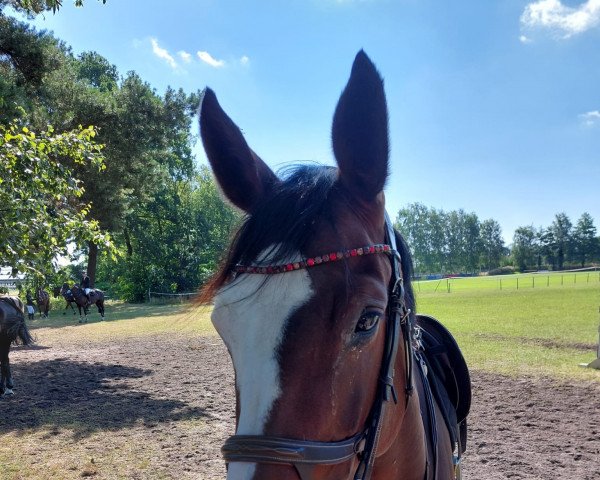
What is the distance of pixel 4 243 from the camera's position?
18.6 ft

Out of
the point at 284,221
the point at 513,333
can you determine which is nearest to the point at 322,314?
the point at 284,221

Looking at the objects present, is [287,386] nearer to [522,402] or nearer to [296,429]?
[296,429]

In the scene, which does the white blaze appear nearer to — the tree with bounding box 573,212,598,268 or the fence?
the fence

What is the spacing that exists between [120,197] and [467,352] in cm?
1303

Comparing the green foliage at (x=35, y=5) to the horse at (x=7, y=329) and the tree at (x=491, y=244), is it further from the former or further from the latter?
the tree at (x=491, y=244)

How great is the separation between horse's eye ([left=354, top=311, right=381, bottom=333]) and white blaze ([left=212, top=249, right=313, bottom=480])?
0.64ft

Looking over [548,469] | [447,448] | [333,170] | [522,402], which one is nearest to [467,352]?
[522,402]

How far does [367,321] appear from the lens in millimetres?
1384

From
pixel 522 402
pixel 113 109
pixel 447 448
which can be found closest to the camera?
pixel 447 448

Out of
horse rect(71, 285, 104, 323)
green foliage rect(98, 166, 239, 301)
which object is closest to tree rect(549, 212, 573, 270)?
green foliage rect(98, 166, 239, 301)

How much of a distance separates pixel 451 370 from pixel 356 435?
1637mm

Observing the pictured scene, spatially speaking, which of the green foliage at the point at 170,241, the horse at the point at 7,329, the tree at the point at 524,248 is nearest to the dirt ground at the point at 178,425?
the horse at the point at 7,329

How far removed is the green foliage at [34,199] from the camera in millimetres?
5797

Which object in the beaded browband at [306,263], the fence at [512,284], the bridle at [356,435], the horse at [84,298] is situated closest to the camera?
the bridle at [356,435]
